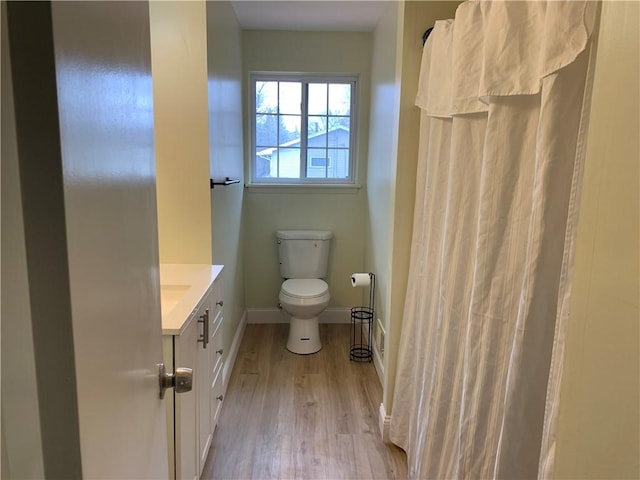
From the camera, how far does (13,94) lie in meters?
0.44

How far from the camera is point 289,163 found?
357cm

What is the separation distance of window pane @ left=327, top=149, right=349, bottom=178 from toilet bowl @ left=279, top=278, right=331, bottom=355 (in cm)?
89

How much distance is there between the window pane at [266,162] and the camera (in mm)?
3547

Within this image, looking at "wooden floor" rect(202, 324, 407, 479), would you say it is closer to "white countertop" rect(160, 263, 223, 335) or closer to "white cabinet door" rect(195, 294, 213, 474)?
"white cabinet door" rect(195, 294, 213, 474)

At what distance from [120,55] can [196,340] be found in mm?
1199

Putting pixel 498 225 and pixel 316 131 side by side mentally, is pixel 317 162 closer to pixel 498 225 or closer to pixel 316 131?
pixel 316 131

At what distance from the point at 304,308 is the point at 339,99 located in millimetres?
1640

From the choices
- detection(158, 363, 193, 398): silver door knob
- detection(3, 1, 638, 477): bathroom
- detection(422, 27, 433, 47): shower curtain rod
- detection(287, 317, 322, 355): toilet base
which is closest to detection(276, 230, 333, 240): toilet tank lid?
detection(3, 1, 638, 477): bathroom

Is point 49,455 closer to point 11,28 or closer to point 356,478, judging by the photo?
point 11,28

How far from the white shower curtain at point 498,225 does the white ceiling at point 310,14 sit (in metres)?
1.23

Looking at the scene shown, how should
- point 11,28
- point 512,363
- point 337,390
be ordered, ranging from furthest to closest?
point 337,390
point 512,363
point 11,28

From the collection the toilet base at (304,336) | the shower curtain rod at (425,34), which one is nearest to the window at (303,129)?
the toilet base at (304,336)

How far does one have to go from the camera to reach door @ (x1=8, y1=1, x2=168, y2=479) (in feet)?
1.51

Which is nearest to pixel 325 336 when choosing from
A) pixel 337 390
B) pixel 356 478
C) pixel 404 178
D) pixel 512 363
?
pixel 337 390
